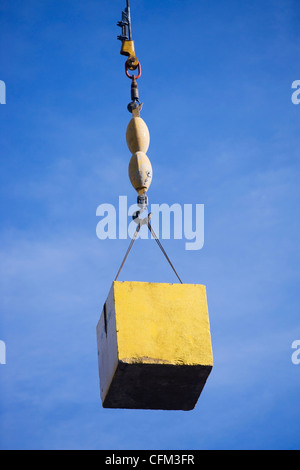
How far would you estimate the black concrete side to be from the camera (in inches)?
608

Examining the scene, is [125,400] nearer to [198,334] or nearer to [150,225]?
[198,334]

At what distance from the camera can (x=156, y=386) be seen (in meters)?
15.8

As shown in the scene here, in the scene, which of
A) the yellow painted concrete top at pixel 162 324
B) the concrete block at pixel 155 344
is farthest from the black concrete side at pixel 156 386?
the yellow painted concrete top at pixel 162 324

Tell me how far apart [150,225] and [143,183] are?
27.2 inches

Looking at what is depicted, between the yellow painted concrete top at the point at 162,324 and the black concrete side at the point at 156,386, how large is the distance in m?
0.14

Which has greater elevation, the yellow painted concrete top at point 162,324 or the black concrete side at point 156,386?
the yellow painted concrete top at point 162,324

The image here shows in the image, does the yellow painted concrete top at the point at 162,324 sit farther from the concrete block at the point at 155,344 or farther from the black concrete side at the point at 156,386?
the black concrete side at the point at 156,386

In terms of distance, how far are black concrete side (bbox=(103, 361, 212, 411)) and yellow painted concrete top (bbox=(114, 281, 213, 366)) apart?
0.47ft

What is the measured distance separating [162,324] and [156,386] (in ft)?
3.01

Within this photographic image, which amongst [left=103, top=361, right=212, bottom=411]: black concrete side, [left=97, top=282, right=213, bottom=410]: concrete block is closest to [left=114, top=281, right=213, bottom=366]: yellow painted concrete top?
[left=97, top=282, right=213, bottom=410]: concrete block

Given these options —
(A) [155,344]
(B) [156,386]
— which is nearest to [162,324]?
(A) [155,344]

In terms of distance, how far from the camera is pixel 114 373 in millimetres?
15383

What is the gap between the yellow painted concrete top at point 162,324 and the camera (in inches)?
605

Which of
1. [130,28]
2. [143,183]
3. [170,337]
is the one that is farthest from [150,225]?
[130,28]
